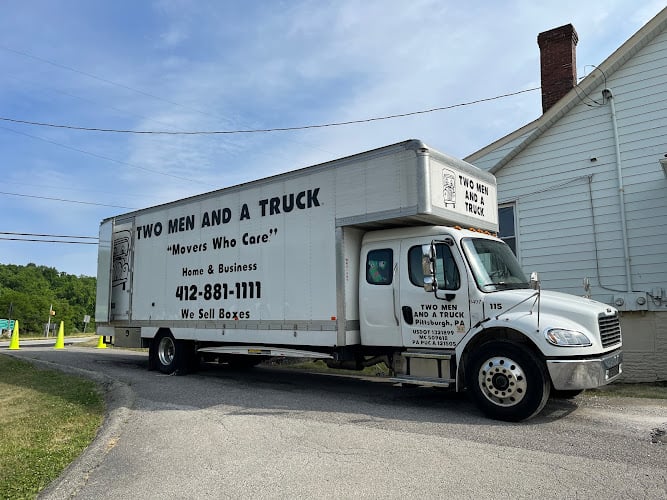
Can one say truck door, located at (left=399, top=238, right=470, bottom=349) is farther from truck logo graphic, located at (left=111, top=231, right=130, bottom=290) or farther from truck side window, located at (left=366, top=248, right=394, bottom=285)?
truck logo graphic, located at (left=111, top=231, right=130, bottom=290)

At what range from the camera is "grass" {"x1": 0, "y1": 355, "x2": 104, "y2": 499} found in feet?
15.2

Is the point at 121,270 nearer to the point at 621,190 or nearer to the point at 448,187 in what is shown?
the point at 448,187

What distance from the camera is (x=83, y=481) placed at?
4.49 metres

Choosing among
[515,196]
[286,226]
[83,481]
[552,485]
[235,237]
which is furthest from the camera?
[515,196]

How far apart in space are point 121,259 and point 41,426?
6.45 meters

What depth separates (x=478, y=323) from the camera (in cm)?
684

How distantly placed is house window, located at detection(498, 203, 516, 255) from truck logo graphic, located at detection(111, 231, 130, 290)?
342 inches

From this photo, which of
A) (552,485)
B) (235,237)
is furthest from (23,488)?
(235,237)

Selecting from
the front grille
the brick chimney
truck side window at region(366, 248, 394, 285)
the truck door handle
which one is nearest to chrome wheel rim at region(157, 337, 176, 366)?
truck side window at region(366, 248, 394, 285)

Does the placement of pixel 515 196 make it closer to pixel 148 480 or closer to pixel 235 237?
pixel 235 237

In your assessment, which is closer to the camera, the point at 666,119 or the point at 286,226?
the point at 286,226

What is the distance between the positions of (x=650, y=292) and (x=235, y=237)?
8.03 metres

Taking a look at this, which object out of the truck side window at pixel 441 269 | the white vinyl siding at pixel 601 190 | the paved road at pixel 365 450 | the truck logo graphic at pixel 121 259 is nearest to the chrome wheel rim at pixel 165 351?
the truck logo graphic at pixel 121 259

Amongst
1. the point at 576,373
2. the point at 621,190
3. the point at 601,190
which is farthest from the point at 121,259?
the point at 621,190
